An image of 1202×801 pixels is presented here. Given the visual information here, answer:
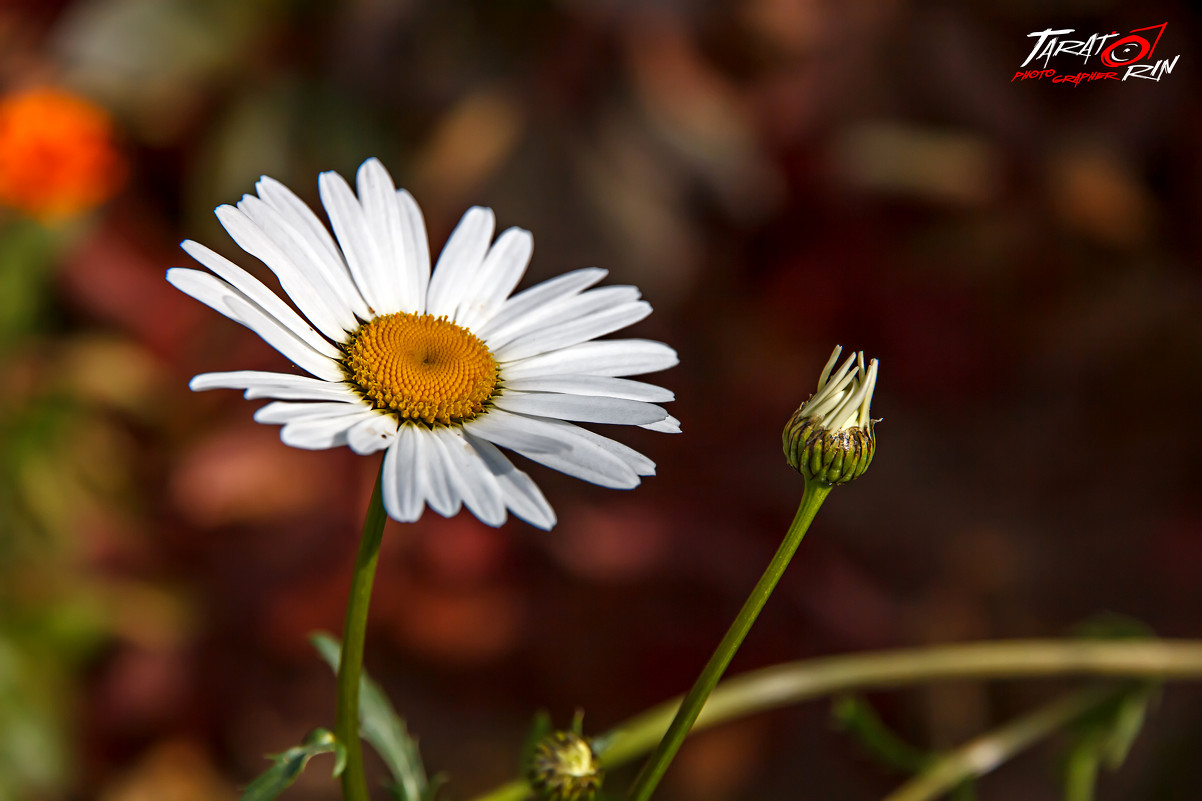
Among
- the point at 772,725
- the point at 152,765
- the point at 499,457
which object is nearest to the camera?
the point at 499,457

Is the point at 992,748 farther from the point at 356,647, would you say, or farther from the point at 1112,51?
the point at 1112,51

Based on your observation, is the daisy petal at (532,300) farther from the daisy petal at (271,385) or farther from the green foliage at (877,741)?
the green foliage at (877,741)

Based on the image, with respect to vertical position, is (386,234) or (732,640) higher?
(386,234)

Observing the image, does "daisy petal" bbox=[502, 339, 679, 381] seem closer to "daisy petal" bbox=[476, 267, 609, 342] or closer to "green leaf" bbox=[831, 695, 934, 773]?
"daisy petal" bbox=[476, 267, 609, 342]

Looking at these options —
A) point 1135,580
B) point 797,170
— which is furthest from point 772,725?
point 797,170

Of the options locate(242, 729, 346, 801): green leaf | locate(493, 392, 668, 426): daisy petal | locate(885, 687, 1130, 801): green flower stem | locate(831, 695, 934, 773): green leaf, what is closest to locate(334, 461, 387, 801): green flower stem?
locate(242, 729, 346, 801): green leaf

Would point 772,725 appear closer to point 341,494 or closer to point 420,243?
point 341,494

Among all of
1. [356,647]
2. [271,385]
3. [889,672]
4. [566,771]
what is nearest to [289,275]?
[271,385]
